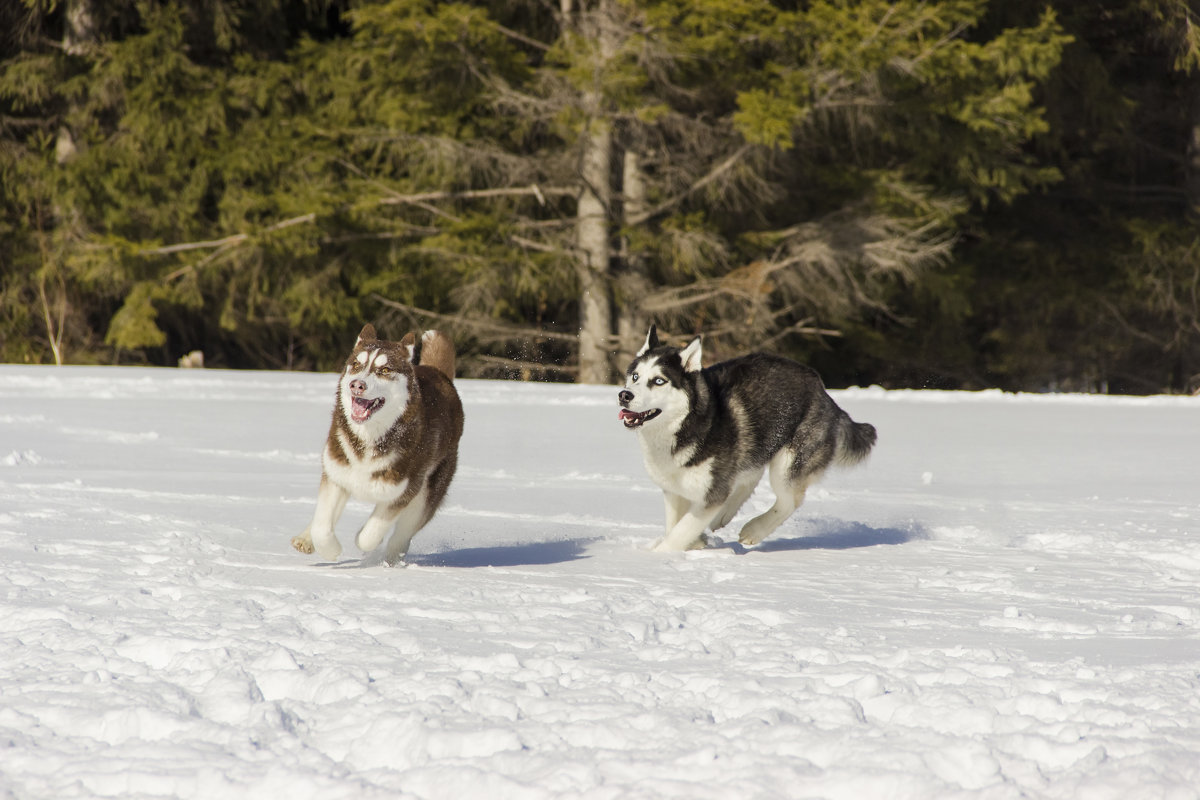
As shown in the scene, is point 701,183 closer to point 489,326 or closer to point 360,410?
point 489,326

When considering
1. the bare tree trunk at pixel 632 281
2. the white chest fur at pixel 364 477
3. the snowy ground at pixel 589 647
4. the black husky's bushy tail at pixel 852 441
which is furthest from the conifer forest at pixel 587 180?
the white chest fur at pixel 364 477

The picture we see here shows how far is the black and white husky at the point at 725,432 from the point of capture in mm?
6613

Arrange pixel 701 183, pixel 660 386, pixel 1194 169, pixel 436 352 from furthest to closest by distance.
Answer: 1. pixel 1194 169
2. pixel 701 183
3. pixel 436 352
4. pixel 660 386

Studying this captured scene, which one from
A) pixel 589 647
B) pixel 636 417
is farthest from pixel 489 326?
pixel 589 647

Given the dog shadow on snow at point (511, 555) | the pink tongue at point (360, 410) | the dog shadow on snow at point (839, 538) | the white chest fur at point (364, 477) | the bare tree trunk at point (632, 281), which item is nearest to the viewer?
the pink tongue at point (360, 410)

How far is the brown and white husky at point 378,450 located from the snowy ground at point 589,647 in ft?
0.69

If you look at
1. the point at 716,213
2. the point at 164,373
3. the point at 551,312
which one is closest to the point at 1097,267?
the point at 716,213

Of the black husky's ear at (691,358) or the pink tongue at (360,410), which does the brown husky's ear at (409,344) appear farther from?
the black husky's ear at (691,358)

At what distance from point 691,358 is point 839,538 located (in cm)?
158

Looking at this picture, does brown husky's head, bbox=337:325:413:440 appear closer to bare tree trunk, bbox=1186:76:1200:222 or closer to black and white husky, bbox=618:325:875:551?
black and white husky, bbox=618:325:875:551

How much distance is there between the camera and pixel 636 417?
6.46 meters

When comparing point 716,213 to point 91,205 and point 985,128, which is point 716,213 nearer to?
point 985,128

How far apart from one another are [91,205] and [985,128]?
15489 millimetres

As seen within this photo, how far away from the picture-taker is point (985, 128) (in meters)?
21.1
